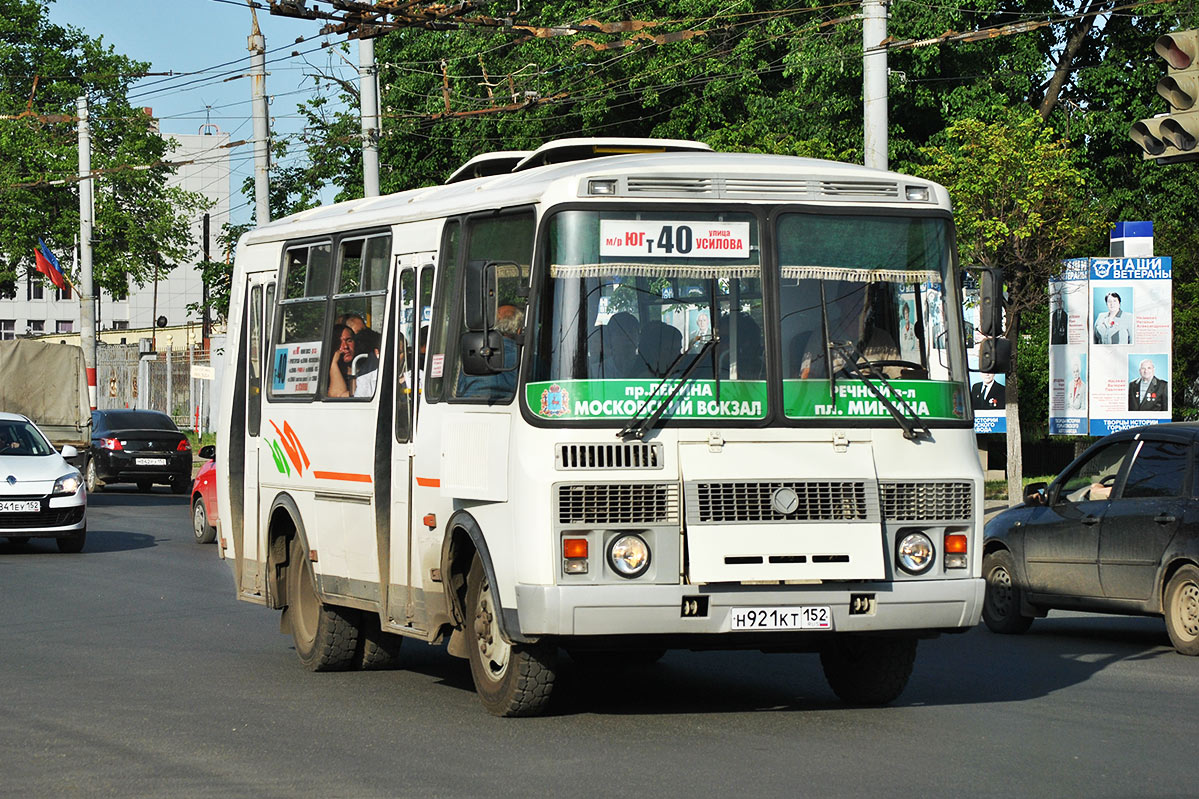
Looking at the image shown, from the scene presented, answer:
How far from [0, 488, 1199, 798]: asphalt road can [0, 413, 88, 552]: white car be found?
774 cm

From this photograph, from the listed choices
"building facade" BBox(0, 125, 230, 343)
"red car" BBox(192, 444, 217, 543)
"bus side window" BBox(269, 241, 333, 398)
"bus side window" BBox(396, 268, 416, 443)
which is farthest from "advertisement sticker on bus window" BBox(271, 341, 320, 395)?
"building facade" BBox(0, 125, 230, 343)

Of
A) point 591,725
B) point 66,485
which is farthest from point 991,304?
point 66,485

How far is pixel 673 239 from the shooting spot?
920cm

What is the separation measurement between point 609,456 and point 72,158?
5918 cm

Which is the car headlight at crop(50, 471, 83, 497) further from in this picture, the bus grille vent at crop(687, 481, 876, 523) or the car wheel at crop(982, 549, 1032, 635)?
the bus grille vent at crop(687, 481, 876, 523)

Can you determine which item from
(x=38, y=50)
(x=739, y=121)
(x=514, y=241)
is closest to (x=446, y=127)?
(x=739, y=121)

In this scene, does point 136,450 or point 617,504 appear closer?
point 617,504

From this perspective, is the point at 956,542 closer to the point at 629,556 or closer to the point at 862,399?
the point at 862,399

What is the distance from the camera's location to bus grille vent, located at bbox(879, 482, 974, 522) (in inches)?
366

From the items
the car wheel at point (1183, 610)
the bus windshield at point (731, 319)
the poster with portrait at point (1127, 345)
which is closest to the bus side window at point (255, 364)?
the bus windshield at point (731, 319)

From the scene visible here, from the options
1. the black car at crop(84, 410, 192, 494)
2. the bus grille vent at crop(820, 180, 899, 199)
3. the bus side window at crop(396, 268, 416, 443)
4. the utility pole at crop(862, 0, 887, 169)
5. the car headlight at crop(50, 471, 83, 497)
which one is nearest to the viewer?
the bus grille vent at crop(820, 180, 899, 199)

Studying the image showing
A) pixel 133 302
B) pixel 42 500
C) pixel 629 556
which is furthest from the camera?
pixel 133 302

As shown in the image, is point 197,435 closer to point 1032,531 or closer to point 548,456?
point 1032,531

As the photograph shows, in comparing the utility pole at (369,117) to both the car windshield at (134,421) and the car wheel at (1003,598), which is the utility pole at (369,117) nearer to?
the car windshield at (134,421)
